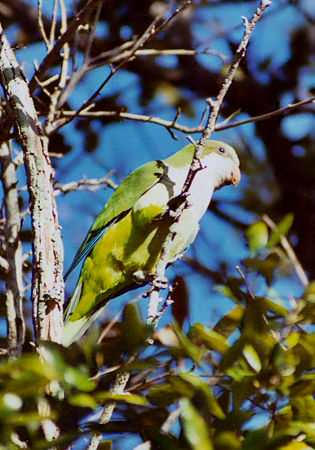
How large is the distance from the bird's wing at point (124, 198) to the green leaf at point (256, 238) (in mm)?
1545

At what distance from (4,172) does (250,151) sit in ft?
4.23

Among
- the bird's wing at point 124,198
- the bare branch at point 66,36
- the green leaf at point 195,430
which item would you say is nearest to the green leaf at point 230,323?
the green leaf at point 195,430

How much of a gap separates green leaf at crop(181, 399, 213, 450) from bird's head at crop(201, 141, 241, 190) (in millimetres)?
2075

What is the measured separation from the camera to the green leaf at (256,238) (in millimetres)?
1004

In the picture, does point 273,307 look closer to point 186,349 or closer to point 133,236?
point 186,349

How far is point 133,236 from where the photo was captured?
2543 mm

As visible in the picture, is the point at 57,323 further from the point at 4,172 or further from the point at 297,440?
the point at 4,172

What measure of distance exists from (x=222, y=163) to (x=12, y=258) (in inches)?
45.3

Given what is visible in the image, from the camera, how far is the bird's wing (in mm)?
2564

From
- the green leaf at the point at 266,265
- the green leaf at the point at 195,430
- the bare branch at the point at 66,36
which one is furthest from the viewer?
the bare branch at the point at 66,36

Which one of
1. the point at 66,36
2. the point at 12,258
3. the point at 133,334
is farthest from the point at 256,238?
the point at 12,258

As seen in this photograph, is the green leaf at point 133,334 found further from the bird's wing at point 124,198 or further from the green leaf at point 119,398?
Result: the bird's wing at point 124,198

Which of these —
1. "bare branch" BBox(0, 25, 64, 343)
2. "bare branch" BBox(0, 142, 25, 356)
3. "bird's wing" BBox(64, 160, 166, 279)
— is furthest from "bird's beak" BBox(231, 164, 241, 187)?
"bare branch" BBox(0, 25, 64, 343)

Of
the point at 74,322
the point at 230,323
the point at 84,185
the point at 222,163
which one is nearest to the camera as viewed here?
the point at 230,323
